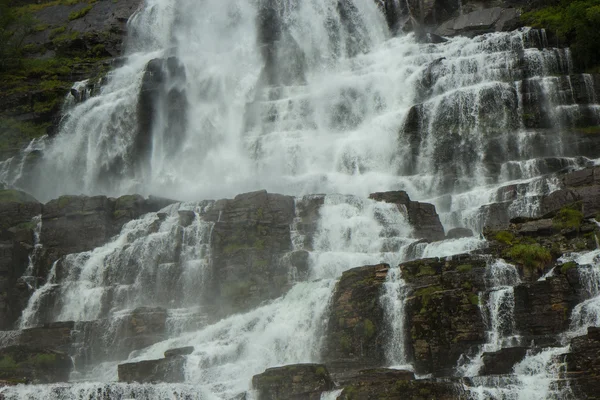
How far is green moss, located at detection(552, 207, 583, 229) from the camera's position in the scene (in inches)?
902

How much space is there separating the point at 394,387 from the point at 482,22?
36.5 meters

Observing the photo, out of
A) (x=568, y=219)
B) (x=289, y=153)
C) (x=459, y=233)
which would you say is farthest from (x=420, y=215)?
(x=289, y=153)

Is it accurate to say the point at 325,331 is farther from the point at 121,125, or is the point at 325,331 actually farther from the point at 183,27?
the point at 183,27

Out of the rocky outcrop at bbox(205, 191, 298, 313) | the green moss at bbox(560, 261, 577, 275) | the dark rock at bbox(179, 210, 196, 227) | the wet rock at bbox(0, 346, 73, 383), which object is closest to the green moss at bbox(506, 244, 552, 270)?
the green moss at bbox(560, 261, 577, 275)

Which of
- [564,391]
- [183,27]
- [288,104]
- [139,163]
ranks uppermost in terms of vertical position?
[183,27]

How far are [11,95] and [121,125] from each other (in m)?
11.0

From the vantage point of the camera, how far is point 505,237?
22938 millimetres

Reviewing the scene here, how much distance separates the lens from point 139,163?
43969 millimetres

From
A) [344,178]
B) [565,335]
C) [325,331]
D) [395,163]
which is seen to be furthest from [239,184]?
[565,335]

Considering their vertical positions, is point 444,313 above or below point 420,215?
below

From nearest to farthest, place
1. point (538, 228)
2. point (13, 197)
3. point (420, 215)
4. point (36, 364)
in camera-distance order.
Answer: point (36, 364) < point (538, 228) < point (420, 215) < point (13, 197)

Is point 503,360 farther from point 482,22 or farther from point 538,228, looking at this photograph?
point 482,22

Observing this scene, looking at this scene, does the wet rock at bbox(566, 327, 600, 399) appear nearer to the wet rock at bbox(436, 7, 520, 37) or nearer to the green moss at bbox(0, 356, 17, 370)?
the green moss at bbox(0, 356, 17, 370)

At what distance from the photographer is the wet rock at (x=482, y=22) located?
45625mm
